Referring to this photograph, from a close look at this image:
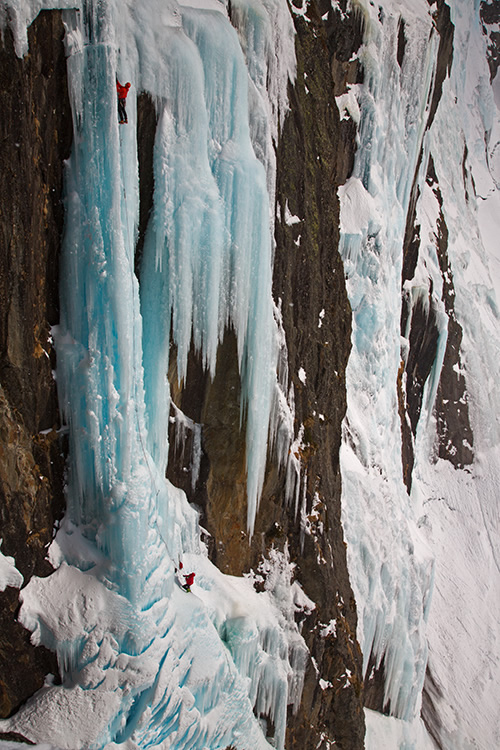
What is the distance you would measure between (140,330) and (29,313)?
1.04 meters

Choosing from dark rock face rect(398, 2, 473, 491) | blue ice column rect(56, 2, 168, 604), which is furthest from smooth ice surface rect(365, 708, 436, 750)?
blue ice column rect(56, 2, 168, 604)

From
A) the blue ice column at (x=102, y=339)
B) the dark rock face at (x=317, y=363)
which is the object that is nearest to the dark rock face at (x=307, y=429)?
the dark rock face at (x=317, y=363)

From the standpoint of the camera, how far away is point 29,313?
512 cm

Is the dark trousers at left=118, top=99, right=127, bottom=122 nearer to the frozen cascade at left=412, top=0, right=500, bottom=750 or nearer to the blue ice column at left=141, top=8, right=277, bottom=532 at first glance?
the blue ice column at left=141, top=8, right=277, bottom=532

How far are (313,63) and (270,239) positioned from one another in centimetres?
317

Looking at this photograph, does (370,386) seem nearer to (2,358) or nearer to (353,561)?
(353,561)

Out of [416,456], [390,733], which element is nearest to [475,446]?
[416,456]

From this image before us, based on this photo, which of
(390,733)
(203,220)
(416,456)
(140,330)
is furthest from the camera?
(416,456)


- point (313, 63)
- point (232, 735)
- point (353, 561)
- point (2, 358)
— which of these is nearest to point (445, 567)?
point (353, 561)

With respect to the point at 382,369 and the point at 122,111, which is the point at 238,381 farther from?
the point at 382,369

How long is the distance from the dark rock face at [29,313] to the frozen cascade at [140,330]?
133 millimetres

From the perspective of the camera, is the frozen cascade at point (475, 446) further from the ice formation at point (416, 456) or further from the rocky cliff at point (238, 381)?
the rocky cliff at point (238, 381)

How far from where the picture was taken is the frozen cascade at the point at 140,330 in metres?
5.24

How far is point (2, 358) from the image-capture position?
4.95m
